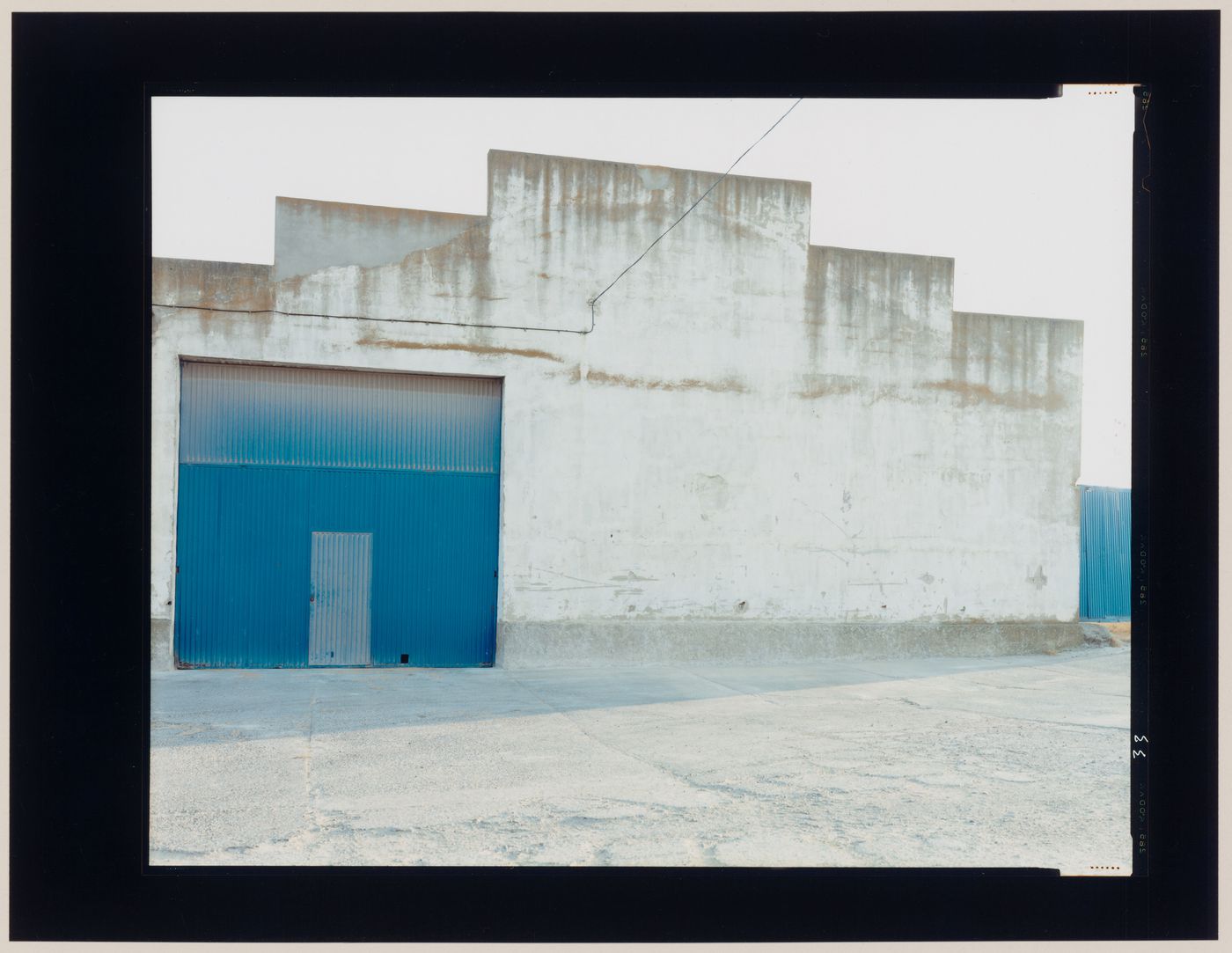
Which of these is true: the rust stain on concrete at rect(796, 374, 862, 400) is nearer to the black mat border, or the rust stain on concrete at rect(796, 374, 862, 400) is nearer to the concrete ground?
the concrete ground

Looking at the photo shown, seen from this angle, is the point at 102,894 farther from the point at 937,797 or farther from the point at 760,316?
the point at 760,316

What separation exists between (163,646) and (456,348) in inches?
178

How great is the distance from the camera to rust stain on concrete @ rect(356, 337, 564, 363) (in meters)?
11.3

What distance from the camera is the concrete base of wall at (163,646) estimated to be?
1058 centimetres

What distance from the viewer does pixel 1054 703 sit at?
369 inches

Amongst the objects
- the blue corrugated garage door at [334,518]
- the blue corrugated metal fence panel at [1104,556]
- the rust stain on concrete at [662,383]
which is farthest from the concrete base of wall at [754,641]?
the rust stain on concrete at [662,383]

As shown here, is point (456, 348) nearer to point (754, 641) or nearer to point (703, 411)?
point (703, 411)

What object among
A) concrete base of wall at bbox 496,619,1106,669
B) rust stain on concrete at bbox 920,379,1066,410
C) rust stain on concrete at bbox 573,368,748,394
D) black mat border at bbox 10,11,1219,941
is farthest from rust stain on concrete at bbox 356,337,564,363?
black mat border at bbox 10,11,1219,941

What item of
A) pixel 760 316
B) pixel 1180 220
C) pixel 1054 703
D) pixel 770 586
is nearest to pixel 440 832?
pixel 1180 220

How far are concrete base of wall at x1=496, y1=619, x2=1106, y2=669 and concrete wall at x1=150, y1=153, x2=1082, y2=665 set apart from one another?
3cm

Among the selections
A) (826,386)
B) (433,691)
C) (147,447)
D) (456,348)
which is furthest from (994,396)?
(147,447)

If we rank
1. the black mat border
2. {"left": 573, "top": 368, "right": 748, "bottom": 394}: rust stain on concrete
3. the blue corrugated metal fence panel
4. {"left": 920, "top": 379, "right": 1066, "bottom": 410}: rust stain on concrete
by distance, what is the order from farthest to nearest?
the blue corrugated metal fence panel
{"left": 920, "top": 379, "right": 1066, "bottom": 410}: rust stain on concrete
{"left": 573, "top": 368, "right": 748, "bottom": 394}: rust stain on concrete
the black mat border

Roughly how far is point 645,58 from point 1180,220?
1.73 meters

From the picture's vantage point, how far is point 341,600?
1140cm
